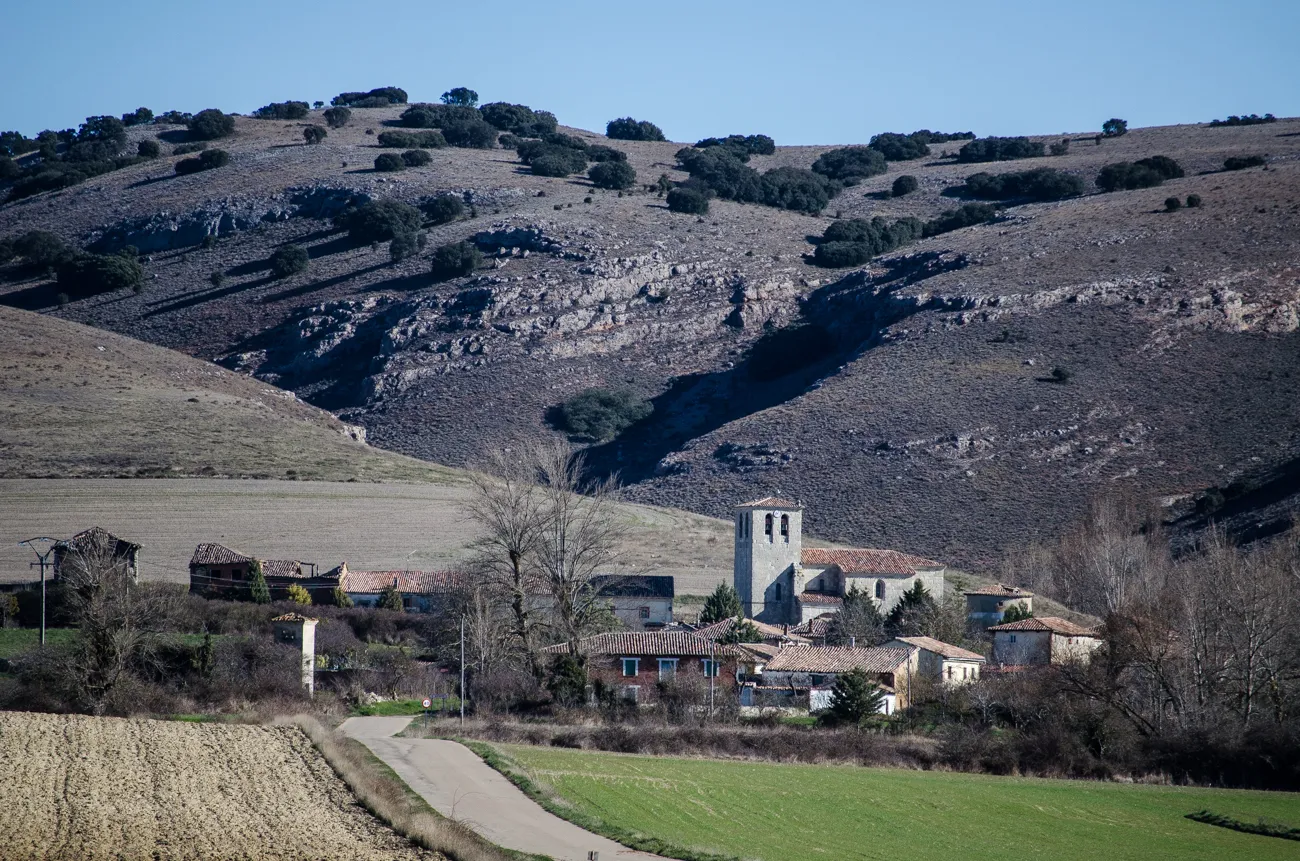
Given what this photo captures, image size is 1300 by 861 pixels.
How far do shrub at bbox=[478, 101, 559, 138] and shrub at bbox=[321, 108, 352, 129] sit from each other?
18.7 metres

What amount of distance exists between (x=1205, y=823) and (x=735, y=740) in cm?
1249

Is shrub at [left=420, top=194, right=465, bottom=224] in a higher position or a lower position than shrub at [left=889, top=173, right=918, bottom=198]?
lower

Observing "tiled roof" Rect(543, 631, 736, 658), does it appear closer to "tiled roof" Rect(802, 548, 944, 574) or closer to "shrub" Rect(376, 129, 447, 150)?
"tiled roof" Rect(802, 548, 944, 574)

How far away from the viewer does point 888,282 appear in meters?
127

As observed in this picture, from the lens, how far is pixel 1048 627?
60.7 m

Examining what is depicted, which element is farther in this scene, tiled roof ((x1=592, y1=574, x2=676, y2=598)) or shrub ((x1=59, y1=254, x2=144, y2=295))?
shrub ((x1=59, y1=254, x2=144, y2=295))

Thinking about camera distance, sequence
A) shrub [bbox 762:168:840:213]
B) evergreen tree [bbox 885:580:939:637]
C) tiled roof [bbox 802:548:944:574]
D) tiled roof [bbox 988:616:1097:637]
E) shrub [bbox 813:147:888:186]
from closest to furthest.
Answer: tiled roof [bbox 988:616:1097:637] < evergreen tree [bbox 885:580:939:637] < tiled roof [bbox 802:548:944:574] < shrub [bbox 762:168:840:213] < shrub [bbox 813:147:888:186]

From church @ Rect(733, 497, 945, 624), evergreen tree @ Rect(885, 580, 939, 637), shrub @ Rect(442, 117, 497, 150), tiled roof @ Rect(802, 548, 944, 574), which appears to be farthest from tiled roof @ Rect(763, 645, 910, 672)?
shrub @ Rect(442, 117, 497, 150)

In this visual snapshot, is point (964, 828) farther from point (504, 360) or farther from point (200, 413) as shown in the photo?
point (504, 360)

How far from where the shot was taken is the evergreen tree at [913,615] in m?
64.0

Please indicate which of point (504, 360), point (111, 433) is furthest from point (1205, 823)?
point (504, 360)

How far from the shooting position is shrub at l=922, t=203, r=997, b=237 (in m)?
146

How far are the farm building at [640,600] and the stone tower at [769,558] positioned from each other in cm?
330

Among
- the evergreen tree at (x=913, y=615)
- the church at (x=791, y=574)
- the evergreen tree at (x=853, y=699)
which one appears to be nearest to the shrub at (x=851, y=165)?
the church at (x=791, y=574)
